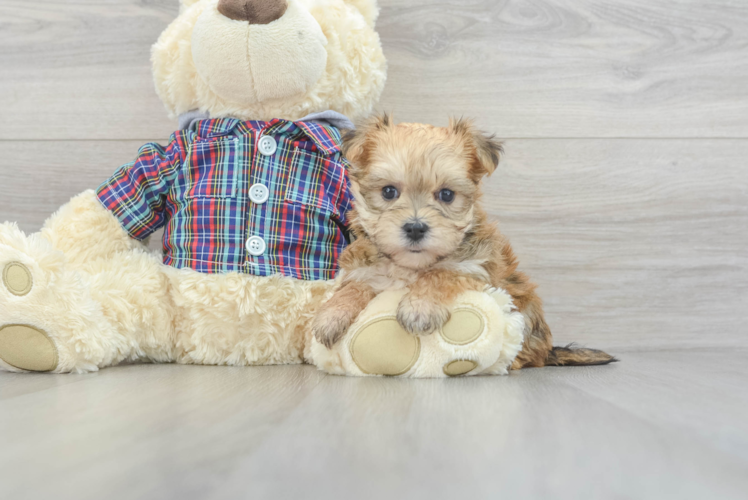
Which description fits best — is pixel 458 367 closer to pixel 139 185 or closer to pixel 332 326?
pixel 332 326

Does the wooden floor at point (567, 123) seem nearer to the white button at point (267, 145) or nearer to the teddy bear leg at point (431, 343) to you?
the white button at point (267, 145)

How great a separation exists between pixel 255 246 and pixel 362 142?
0.39 meters

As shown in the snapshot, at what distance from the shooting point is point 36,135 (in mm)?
1950

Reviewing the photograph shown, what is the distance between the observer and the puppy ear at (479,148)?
133 centimetres

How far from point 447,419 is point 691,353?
1.41 m

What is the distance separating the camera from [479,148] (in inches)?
52.5

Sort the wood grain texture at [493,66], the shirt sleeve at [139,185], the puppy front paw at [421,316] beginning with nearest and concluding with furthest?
the puppy front paw at [421,316] < the shirt sleeve at [139,185] < the wood grain texture at [493,66]

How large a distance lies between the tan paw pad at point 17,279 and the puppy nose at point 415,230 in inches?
33.4

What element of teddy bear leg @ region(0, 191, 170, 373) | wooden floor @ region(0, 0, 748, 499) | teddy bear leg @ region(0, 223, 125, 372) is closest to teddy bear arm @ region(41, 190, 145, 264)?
teddy bear leg @ region(0, 191, 170, 373)

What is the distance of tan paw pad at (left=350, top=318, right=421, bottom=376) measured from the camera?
4.04 feet

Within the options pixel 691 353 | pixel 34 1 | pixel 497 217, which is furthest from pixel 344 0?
pixel 691 353

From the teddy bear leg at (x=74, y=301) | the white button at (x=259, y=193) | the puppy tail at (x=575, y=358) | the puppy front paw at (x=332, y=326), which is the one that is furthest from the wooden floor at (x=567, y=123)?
the puppy front paw at (x=332, y=326)

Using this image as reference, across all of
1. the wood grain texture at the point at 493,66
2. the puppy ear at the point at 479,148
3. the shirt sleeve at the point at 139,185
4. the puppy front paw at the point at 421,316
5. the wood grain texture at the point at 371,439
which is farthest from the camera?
the wood grain texture at the point at 493,66

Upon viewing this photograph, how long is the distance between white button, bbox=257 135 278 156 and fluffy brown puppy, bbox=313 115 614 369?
270mm
